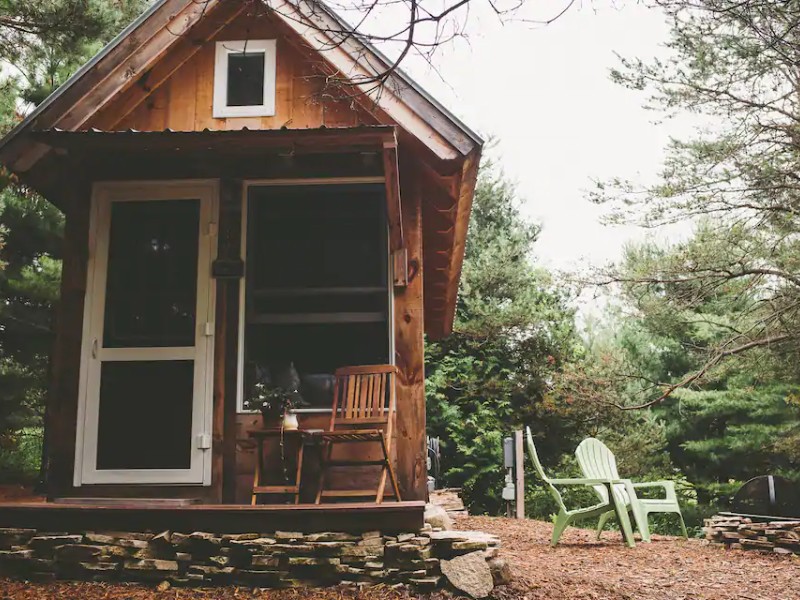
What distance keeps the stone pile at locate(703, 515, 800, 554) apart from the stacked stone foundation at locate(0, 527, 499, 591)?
453 centimetres

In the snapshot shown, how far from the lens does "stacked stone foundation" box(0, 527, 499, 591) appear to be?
13.7 ft

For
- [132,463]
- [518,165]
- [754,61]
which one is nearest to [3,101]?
[132,463]

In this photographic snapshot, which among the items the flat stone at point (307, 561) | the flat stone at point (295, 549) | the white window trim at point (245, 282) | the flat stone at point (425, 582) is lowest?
the flat stone at point (425, 582)

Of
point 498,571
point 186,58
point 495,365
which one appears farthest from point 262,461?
point 495,365

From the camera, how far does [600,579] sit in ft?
16.5

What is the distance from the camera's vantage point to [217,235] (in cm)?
524

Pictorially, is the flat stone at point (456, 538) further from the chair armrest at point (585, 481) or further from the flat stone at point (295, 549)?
the chair armrest at point (585, 481)

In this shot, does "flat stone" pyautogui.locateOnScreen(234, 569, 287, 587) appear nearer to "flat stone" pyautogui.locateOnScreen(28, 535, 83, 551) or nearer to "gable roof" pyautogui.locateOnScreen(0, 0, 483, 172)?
"flat stone" pyautogui.locateOnScreen(28, 535, 83, 551)

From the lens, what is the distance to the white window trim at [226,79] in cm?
556

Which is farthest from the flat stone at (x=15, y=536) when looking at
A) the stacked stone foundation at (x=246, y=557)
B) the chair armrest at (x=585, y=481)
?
the chair armrest at (x=585, y=481)

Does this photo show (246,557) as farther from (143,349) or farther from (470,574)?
(143,349)

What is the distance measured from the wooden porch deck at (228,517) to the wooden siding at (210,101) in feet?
8.96

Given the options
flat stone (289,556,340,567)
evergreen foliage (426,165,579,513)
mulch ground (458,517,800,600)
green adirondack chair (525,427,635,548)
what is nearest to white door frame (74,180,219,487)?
flat stone (289,556,340,567)

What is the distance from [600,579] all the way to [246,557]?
2.37 m
